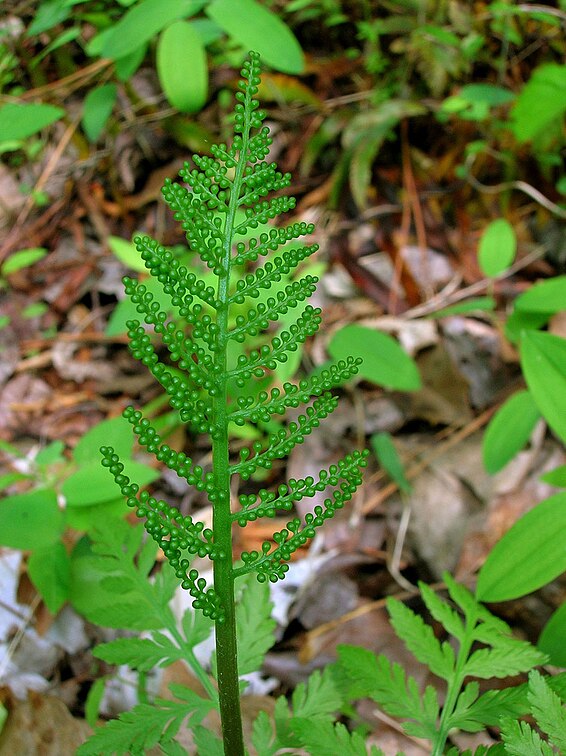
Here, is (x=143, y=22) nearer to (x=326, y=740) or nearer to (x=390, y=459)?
(x=390, y=459)

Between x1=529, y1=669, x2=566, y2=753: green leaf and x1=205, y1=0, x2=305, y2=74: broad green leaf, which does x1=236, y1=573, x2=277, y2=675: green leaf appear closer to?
x1=529, y1=669, x2=566, y2=753: green leaf

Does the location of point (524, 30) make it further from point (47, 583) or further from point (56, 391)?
point (47, 583)

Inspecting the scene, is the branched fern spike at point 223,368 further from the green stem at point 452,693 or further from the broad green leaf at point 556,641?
the broad green leaf at point 556,641

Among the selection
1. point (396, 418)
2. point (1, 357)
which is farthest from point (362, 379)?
point (1, 357)

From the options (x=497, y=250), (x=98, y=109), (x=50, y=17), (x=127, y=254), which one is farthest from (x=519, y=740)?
(x=98, y=109)

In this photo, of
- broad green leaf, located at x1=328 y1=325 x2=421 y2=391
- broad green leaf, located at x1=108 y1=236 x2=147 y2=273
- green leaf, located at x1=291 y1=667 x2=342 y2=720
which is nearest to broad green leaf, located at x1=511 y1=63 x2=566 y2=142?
broad green leaf, located at x1=328 y1=325 x2=421 y2=391

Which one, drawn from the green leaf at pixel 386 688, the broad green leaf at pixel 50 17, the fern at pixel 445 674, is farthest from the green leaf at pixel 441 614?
the broad green leaf at pixel 50 17
